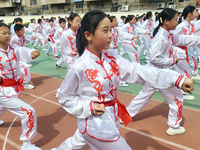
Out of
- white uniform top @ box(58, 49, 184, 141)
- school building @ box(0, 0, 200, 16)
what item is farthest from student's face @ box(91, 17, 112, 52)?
school building @ box(0, 0, 200, 16)

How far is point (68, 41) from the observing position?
5.02 metres

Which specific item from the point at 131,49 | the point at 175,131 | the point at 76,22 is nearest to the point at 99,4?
the point at 131,49

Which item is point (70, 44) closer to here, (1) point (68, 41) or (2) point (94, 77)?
(1) point (68, 41)

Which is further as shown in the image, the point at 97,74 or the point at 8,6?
the point at 8,6

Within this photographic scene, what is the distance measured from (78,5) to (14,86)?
37916 mm

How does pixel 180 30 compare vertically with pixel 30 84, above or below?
above

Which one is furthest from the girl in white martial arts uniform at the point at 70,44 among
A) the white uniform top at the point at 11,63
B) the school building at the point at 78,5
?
the school building at the point at 78,5

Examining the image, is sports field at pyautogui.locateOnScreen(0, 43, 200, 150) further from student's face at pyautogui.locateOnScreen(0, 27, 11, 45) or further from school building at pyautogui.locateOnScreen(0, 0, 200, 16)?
school building at pyautogui.locateOnScreen(0, 0, 200, 16)

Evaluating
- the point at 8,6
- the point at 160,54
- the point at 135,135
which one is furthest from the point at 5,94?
the point at 8,6

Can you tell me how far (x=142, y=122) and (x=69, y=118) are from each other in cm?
155

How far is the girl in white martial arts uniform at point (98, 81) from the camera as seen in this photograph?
6.18 ft

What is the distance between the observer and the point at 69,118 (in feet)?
14.2

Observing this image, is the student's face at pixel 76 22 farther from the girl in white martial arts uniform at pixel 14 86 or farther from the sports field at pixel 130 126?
the sports field at pixel 130 126

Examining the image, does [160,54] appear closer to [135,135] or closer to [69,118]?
[135,135]
